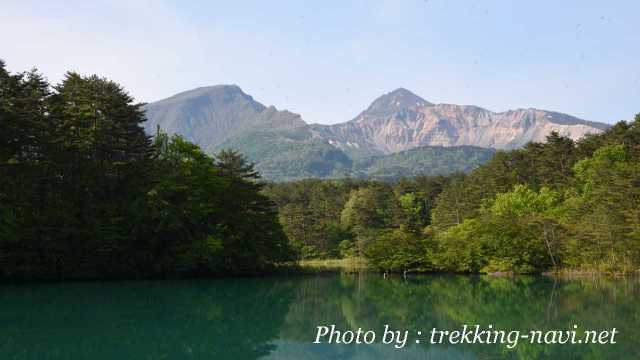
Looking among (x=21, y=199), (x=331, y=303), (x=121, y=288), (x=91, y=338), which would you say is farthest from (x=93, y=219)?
(x=91, y=338)

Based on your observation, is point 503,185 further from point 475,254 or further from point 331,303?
point 331,303

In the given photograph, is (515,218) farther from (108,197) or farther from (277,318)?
(277,318)

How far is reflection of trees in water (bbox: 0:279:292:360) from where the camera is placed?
35.9ft

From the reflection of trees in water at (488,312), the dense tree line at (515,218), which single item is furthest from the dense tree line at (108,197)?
the dense tree line at (515,218)

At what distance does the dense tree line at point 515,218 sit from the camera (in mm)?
35594

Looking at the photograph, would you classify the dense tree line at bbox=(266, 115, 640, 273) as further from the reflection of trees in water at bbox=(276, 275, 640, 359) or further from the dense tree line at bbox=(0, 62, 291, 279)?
the dense tree line at bbox=(0, 62, 291, 279)

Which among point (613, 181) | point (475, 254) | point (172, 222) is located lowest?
point (475, 254)

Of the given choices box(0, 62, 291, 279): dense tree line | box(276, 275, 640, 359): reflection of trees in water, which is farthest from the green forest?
box(276, 275, 640, 359): reflection of trees in water

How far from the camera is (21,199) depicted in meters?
27.1

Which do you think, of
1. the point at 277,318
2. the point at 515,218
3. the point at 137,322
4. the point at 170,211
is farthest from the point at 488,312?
the point at 515,218

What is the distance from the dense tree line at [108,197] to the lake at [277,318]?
123 inches

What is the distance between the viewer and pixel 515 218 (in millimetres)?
41656

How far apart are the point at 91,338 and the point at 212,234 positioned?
22.2 meters

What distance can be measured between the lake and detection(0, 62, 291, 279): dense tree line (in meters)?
3.11
